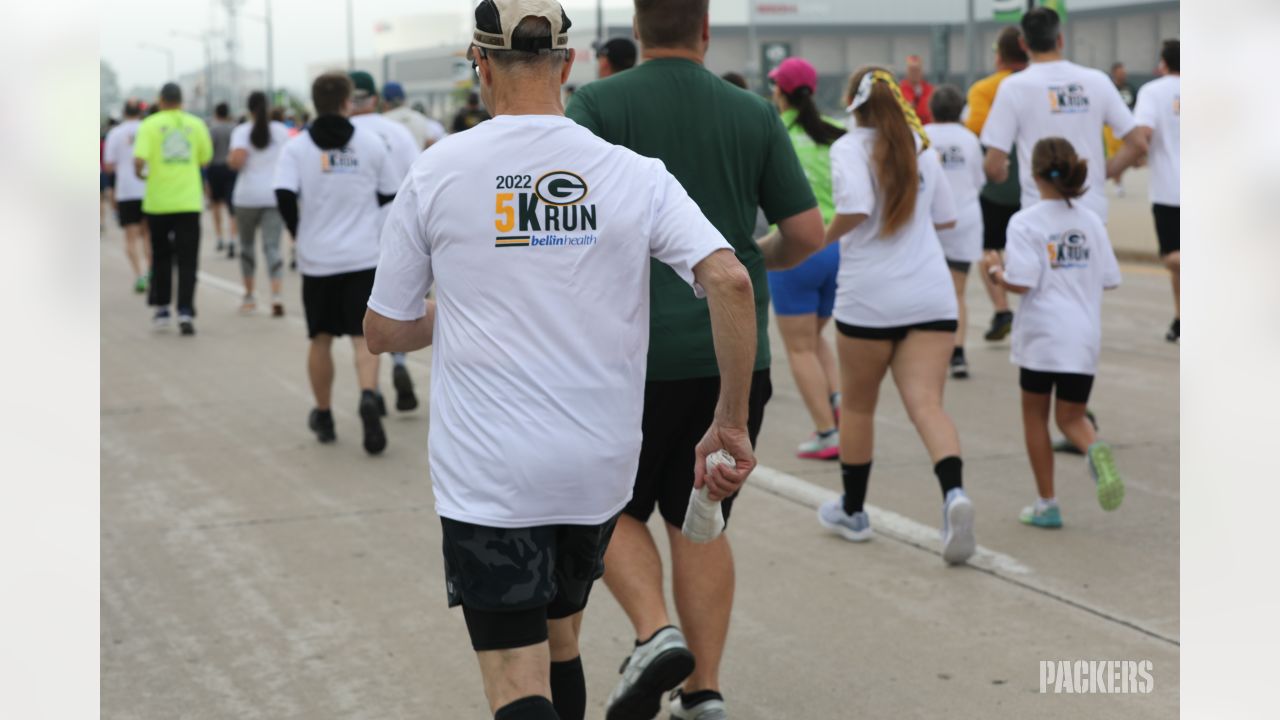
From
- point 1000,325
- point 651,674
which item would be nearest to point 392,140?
point 1000,325

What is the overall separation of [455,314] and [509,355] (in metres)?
0.15

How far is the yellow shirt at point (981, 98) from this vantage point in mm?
10164

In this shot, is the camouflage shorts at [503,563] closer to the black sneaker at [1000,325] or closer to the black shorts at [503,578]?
the black shorts at [503,578]

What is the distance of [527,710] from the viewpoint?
309 centimetres

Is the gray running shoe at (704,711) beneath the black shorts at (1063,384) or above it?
beneath

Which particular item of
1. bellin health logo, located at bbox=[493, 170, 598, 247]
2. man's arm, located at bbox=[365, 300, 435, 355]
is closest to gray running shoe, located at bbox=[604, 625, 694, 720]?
man's arm, located at bbox=[365, 300, 435, 355]

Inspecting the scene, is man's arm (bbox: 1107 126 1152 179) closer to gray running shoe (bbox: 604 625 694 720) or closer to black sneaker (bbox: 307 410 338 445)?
black sneaker (bbox: 307 410 338 445)

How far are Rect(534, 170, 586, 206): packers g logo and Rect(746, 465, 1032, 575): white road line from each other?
3.03m

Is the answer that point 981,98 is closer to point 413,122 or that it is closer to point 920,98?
point 920,98

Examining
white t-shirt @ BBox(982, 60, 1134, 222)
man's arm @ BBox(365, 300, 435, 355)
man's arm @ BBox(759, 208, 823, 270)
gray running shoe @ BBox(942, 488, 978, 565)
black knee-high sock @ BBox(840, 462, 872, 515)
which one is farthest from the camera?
white t-shirt @ BBox(982, 60, 1134, 222)

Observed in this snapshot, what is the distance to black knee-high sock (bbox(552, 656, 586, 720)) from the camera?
11.5 feet

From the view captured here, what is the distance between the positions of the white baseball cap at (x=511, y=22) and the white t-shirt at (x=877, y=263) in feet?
9.08

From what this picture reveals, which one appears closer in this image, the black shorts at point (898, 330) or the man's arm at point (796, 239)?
the man's arm at point (796, 239)

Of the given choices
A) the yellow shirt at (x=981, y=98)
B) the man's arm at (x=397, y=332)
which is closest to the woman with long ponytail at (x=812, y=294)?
the yellow shirt at (x=981, y=98)
